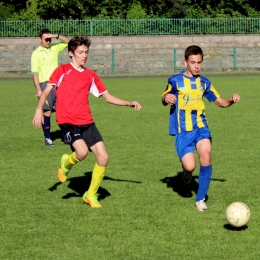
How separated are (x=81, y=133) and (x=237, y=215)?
2.21 m

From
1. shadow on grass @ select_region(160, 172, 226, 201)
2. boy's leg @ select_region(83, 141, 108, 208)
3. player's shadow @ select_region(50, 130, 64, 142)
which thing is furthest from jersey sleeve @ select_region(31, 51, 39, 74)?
boy's leg @ select_region(83, 141, 108, 208)

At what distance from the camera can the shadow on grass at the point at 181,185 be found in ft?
27.9

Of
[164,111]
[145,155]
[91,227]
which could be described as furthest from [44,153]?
[164,111]

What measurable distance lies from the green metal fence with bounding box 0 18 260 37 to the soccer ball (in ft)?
115

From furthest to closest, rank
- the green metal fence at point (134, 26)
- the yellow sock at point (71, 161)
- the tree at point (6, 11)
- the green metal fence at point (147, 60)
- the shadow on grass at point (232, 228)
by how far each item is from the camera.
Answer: the tree at point (6, 11) < the green metal fence at point (134, 26) < the green metal fence at point (147, 60) < the yellow sock at point (71, 161) < the shadow on grass at point (232, 228)

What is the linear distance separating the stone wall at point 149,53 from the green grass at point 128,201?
24181 mm

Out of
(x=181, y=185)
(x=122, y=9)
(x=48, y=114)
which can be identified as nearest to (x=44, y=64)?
(x=48, y=114)

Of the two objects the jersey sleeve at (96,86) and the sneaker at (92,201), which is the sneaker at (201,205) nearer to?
the sneaker at (92,201)

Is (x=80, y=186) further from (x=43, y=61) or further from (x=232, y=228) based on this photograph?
(x=43, y=61)

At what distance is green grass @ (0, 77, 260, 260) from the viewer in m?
6.21

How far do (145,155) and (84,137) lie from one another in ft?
11.6

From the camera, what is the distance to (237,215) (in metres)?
6.59

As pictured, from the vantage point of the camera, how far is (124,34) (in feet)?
137

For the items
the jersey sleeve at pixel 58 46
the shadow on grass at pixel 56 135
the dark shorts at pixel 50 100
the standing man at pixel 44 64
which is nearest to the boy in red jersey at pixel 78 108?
the standing man at pixel 44 64
